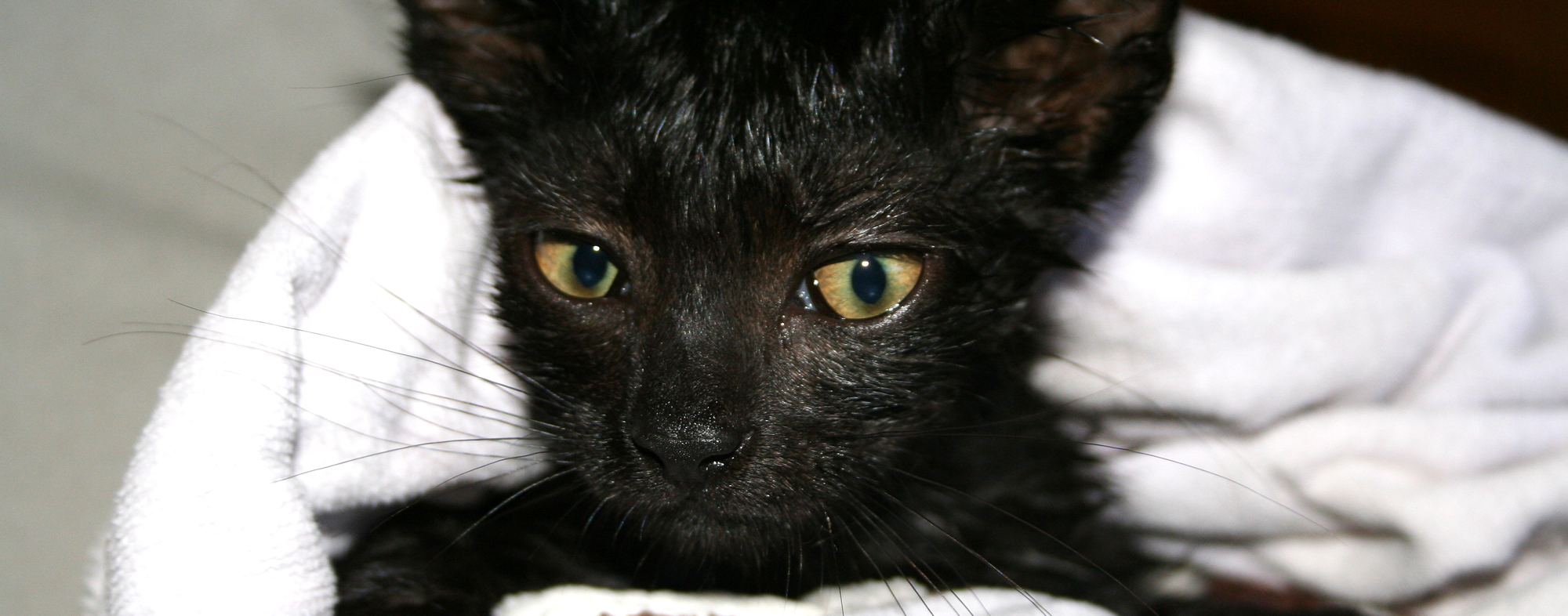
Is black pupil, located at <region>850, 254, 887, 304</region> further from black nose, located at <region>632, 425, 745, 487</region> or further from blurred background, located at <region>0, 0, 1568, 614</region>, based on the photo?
blurred background, located at <region>0, 0, 1568, 614</region>

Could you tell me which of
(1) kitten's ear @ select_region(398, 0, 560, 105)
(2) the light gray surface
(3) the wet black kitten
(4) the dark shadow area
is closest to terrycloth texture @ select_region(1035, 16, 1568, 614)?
(4) the dark shadow area

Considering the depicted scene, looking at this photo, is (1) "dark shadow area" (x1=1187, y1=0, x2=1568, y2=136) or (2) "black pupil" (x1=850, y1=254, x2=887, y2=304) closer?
(2) "black pupil" (x1=850, y1=254, x2=887, y2=304)

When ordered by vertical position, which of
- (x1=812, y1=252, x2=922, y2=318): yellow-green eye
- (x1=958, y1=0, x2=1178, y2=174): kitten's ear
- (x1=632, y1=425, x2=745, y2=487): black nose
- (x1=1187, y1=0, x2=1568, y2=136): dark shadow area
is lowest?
(x1=632, y1=425, x2=745, y2=487): black nose

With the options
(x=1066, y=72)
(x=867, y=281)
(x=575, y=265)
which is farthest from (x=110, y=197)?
(x=1066, y=72)

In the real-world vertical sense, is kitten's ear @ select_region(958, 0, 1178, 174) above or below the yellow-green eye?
above

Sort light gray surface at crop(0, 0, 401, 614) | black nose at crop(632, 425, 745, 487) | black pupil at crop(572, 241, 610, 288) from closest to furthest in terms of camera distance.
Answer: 1. black nose at crop(632, 425, 745, 487)
2. black pupil at crop(572, 241, 610, 288)
3. light gray surface at crop(0, 0, 401, 614)

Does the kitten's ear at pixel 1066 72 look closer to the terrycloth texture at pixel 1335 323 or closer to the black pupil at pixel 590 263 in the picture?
the terrycloth texture at pixel 1335 323

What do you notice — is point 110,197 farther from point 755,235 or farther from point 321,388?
point 755,235

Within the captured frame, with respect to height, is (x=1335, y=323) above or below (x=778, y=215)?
below
